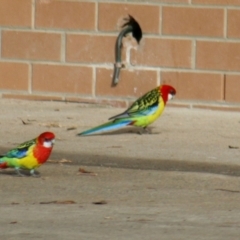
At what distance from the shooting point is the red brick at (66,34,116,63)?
35.8ft

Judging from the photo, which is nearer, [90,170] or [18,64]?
[90,170]

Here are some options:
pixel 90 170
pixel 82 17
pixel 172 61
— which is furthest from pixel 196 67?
pixel 90 170

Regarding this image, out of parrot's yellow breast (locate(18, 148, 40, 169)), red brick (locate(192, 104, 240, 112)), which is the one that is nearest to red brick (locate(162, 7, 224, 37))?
red brick (locate(192, 104, 240, 112))

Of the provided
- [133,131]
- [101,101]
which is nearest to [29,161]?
[133,131]

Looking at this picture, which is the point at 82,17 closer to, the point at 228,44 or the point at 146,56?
the point at 146,56

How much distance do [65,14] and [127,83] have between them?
3.08ft

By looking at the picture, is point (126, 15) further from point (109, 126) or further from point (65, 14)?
point (109, 126)

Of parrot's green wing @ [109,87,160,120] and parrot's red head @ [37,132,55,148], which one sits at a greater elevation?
parrot's green wing @ [109,87,160,120]

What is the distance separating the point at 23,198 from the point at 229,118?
366 cm

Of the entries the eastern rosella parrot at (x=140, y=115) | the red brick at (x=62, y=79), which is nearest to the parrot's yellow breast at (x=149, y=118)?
the eastern rosella parrot at (x=140, y=115)

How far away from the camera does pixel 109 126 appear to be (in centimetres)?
956

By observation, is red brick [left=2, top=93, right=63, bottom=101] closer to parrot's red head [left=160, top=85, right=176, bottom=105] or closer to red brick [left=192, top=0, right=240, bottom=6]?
parrot's red head [left=160, top=85, right=176, bottom=105]

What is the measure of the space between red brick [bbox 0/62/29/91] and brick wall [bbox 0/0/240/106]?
0.01 m

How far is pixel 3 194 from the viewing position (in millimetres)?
7367
